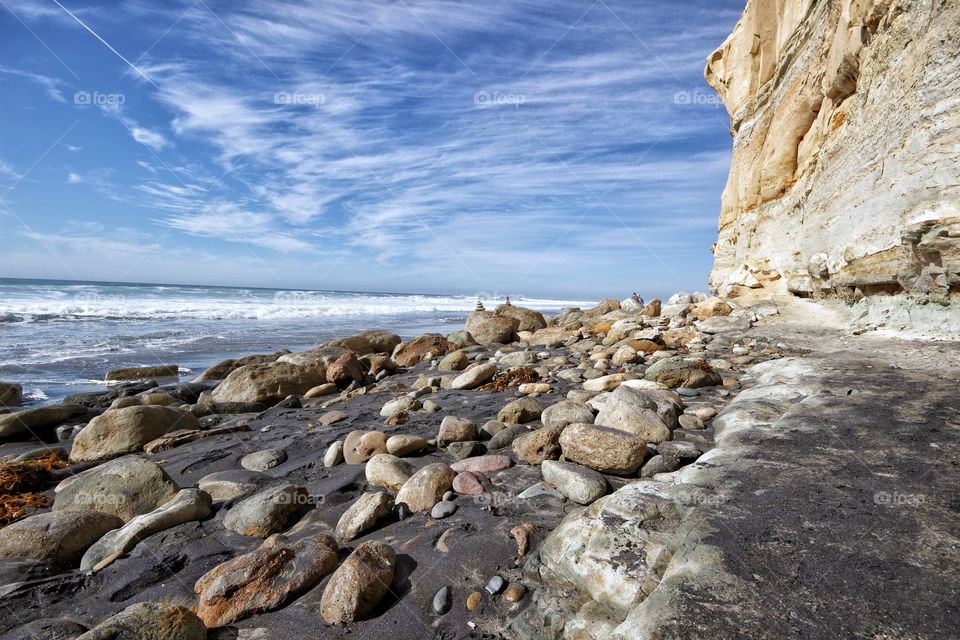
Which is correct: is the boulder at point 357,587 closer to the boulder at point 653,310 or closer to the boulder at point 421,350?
the boulder at point 421,350

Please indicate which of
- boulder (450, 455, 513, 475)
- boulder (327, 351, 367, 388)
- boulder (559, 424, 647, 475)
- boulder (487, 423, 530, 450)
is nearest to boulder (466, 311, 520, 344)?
boulder (327, 351, 367, 388)

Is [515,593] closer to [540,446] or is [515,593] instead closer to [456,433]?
[540,446]

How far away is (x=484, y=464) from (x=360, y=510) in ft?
3.13

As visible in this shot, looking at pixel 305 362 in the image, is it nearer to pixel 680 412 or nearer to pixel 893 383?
pixel 680 412

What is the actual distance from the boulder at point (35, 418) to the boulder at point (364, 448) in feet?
16.9

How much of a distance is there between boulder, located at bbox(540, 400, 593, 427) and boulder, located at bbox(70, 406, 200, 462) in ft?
14.6

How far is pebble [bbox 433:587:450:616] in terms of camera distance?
2092 mm

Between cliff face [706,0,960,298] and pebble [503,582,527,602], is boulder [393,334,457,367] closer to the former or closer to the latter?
cliff face [706,0,960,298]

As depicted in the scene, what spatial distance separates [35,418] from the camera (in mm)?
6207

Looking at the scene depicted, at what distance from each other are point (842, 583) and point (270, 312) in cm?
2906

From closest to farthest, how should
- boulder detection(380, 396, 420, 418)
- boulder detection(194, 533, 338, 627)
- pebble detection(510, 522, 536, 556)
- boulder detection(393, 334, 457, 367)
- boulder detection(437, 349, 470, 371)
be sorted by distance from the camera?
boulder detection(194, 533, 338, 627) < pebble detection(510, 522, 536, 556) < boulder detection(380, 396, 420, 418) < boulder detection(437, 349, 470, 371) < boulder detection(393, 334, 457, 367)

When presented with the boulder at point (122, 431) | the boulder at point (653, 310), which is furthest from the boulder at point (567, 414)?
the boulder at point (653, 310)

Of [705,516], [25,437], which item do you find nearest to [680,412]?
[705,516]

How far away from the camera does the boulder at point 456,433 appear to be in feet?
13.5
